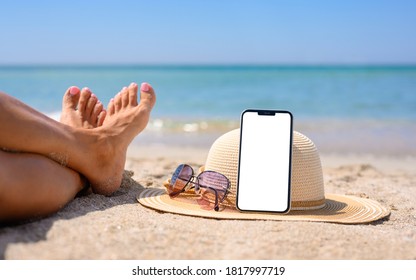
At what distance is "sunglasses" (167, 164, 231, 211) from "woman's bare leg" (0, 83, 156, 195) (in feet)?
1.15

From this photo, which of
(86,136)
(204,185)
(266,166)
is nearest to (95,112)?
(86,136)

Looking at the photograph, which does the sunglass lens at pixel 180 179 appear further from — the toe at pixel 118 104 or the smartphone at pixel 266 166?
the toe at pixel 118 104

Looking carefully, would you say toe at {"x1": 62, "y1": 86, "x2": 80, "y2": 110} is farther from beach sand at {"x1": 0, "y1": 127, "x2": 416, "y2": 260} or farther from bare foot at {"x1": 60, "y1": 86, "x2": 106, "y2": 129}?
beach sand at {"x1": 0, "y1": 127, "x2": 416, "y2": 260}

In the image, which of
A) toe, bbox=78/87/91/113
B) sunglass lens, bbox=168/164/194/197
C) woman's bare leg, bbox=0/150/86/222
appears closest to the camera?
woman's bare leg, bbox=0/150/86/222

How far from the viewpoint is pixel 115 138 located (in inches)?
116

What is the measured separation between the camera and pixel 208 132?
26.7 feet

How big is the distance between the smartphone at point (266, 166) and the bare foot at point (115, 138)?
74cm

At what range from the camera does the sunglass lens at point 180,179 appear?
279 centimetres

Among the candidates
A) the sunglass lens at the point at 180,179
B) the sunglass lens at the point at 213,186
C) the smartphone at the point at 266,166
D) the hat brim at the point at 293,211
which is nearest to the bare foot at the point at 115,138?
the hat brim at the point at 293,211

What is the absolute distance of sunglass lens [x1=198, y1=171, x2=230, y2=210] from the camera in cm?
260

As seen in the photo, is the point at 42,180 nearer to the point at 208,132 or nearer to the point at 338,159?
the point at 338,159

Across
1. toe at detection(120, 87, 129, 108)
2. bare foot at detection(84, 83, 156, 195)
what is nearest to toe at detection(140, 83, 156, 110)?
bare foot at detection(84, 83, 156, 195)
